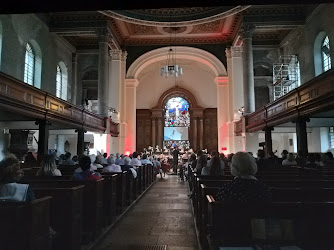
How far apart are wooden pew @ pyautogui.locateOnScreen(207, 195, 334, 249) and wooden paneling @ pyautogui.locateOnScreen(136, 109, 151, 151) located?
63.9 ft

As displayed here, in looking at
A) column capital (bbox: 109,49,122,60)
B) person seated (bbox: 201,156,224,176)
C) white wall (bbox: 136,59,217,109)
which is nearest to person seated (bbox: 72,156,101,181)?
person seated (bbox: 201,156,224,176)

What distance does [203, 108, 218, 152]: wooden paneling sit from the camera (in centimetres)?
2145

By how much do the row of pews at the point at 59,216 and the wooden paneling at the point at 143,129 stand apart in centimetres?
1671

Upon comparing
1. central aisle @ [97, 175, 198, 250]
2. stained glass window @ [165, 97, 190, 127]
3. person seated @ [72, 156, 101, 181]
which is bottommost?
central aisle @ [97, 175, 198, 250]

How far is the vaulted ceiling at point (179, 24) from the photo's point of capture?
13898 millimetres

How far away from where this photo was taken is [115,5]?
8.36 feet

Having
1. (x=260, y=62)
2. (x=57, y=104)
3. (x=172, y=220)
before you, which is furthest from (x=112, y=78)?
(x=172, y=220)

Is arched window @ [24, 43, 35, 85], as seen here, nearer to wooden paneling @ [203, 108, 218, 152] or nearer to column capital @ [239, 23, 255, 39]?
column capital @ [239, 23, 255, 39]

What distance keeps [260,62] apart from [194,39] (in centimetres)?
472

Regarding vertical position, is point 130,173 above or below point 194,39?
below

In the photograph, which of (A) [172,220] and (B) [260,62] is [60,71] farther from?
(A) [172,220]

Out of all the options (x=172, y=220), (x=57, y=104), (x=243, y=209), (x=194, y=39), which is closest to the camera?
(x=243, y=209)

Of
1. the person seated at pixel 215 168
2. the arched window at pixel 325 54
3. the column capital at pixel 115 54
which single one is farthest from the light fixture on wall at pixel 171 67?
the person seated at pixel 215 168

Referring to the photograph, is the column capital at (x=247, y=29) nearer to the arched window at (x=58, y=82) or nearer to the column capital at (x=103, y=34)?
the column capital at (x=103, y=34)
